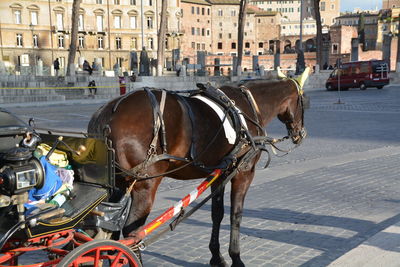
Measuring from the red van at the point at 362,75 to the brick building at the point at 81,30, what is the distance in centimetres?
2931

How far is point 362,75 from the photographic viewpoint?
117 ft

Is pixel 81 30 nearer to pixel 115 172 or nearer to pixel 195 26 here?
pixel 195 26

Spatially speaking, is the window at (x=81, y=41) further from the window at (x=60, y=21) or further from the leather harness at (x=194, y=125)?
the leather harness at (x=194, y=125)

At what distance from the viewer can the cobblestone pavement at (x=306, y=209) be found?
465 cm

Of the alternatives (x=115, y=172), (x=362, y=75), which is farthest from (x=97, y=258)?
(x=362, y=75)

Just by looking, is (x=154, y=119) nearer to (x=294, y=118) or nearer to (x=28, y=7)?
(x=294, y=118)

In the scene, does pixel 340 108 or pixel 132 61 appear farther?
pixel 132 61

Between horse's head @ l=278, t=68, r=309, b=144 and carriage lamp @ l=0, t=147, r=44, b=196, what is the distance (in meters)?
2.77

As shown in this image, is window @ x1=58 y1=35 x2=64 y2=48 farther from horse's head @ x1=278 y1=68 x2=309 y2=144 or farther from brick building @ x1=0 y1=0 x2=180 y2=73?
horse's head @ x1=278 y1=68 x2=309 y2=144

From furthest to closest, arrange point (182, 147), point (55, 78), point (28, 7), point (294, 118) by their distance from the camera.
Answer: point (28, 7) → point (55, 78) → point (294, 118) → point (182, 147)

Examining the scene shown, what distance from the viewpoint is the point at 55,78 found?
106 feet

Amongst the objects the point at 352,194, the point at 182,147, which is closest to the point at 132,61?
the point at 352,194

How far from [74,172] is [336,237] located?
3.10 metres

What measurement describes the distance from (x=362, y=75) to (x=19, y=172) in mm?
36101
